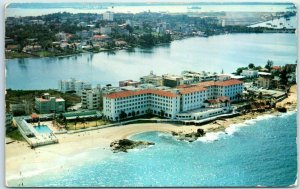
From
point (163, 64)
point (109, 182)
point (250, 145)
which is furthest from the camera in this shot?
point (163, 64)

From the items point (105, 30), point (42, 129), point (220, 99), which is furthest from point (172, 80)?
point (42, 129)

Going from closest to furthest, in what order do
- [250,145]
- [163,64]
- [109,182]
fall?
[109,182] < [250,145] < [163,64]

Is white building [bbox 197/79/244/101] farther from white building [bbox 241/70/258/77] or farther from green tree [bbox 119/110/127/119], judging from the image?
green tree [bbox 119/110/127/119]

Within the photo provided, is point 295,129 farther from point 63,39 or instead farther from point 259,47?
point 63,39

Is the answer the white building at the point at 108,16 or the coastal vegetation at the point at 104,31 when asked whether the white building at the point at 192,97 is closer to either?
the coastal vegetation at the point at 104,31

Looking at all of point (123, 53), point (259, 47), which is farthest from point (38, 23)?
point (259, 47)

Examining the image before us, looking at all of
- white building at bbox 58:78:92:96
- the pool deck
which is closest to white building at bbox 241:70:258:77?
white building at bbox 58:78:92:96
